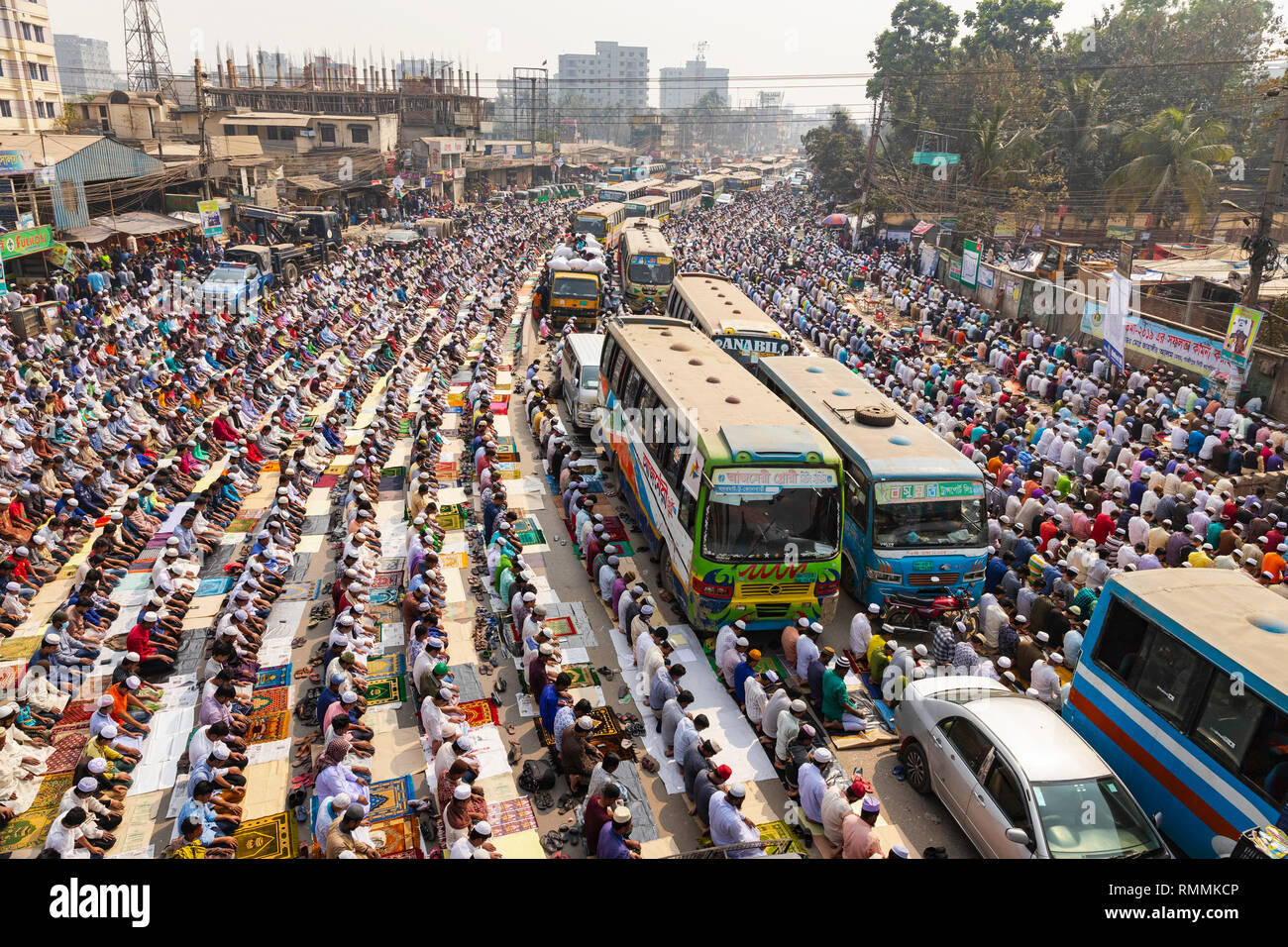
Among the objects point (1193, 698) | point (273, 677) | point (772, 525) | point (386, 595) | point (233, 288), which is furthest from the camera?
point (233, 288)

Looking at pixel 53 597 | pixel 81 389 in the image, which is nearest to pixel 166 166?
pixel 81 389

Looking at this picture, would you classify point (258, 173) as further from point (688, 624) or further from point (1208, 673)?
point (1208, 673)

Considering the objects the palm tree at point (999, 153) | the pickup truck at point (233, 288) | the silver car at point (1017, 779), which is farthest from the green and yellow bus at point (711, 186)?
the silver car at point (1017, 779)

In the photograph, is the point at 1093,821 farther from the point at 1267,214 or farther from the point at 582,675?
the point at 1267,214

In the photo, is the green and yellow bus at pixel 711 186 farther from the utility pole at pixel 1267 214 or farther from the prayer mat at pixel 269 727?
the prayer mat at pixel 269 727

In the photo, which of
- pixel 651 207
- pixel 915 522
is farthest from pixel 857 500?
pixel 651 207

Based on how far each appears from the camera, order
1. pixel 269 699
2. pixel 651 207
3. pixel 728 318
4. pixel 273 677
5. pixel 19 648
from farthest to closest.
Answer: pixel 651 207
pixel 728 318
pixel 19 648
pixel 273 677
pixel 269 699
